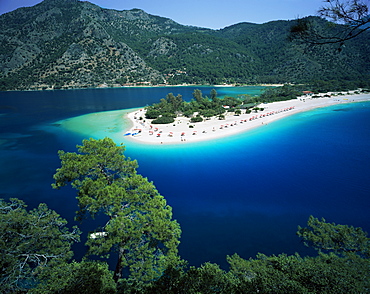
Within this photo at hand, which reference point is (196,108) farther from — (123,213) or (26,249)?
(26,249)

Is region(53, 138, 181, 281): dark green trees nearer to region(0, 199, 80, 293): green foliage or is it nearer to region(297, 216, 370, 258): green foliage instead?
region(0, 199, 80, 293): green foliage

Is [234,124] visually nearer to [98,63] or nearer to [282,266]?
[282,266]


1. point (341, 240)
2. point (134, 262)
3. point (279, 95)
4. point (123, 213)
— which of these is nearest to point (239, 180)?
point (341, 240)

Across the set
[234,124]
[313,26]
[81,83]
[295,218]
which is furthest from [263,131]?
[81,83]

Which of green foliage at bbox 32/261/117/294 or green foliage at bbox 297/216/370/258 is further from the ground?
green foliage at bbox 32/261/117/294

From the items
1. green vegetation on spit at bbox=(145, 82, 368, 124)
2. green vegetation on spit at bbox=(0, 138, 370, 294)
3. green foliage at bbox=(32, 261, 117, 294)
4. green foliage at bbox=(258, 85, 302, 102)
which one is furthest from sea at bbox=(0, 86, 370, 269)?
green foliage at bbox=(258, 85, 302, 102)

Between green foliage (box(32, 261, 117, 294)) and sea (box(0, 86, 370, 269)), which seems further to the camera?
sea (box(0, 86, 370, 269))

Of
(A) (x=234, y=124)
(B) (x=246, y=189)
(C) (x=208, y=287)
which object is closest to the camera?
(C) (x=208, y=287)

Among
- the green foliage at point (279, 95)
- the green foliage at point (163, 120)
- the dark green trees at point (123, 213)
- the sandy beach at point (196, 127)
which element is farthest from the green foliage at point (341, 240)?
the green foliage at point (279, 95)

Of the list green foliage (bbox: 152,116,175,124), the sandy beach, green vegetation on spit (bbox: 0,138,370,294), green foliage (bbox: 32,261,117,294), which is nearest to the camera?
green vegetation on spit (bbox: 0,138,370,294)
